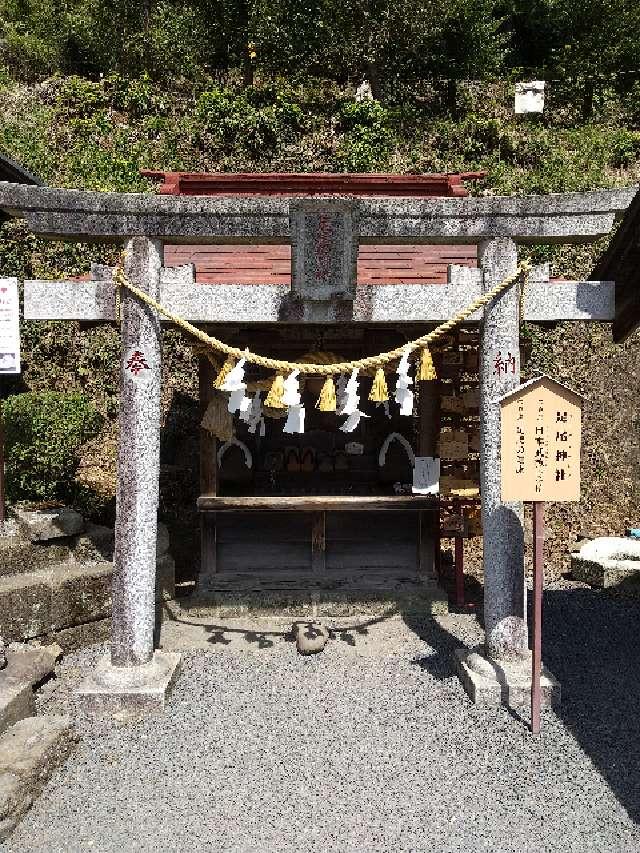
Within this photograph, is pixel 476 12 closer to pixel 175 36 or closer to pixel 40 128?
pixel 175 36

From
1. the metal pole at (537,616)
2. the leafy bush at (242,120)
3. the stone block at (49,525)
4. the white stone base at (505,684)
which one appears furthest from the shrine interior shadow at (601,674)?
the leafy bush at (242,120)

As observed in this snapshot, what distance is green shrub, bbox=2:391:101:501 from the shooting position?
9.35 meters

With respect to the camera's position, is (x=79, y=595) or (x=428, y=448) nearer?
(x=79, y=595)

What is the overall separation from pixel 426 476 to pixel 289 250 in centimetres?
335

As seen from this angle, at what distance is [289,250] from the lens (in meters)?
7.61

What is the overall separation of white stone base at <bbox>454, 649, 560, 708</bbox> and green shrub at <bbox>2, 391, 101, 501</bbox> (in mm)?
7237

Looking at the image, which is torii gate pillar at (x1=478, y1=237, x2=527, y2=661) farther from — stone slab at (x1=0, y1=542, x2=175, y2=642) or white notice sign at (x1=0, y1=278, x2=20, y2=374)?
→ white notice sign at (x1=0, y1=278, x2=20, y2=374)

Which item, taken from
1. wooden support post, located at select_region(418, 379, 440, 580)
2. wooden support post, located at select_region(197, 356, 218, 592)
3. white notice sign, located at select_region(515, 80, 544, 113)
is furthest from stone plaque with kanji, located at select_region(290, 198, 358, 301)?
white notice sign, located at select_region(515, 80, 544, 113)

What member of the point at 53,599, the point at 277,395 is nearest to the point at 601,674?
the point at 277,395

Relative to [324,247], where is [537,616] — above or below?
below

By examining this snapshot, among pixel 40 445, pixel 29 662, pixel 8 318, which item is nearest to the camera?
pixel 29 662

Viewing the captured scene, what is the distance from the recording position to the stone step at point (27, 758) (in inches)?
147

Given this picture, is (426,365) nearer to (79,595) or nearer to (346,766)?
(346,766)

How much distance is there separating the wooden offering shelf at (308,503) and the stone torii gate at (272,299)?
206cm
